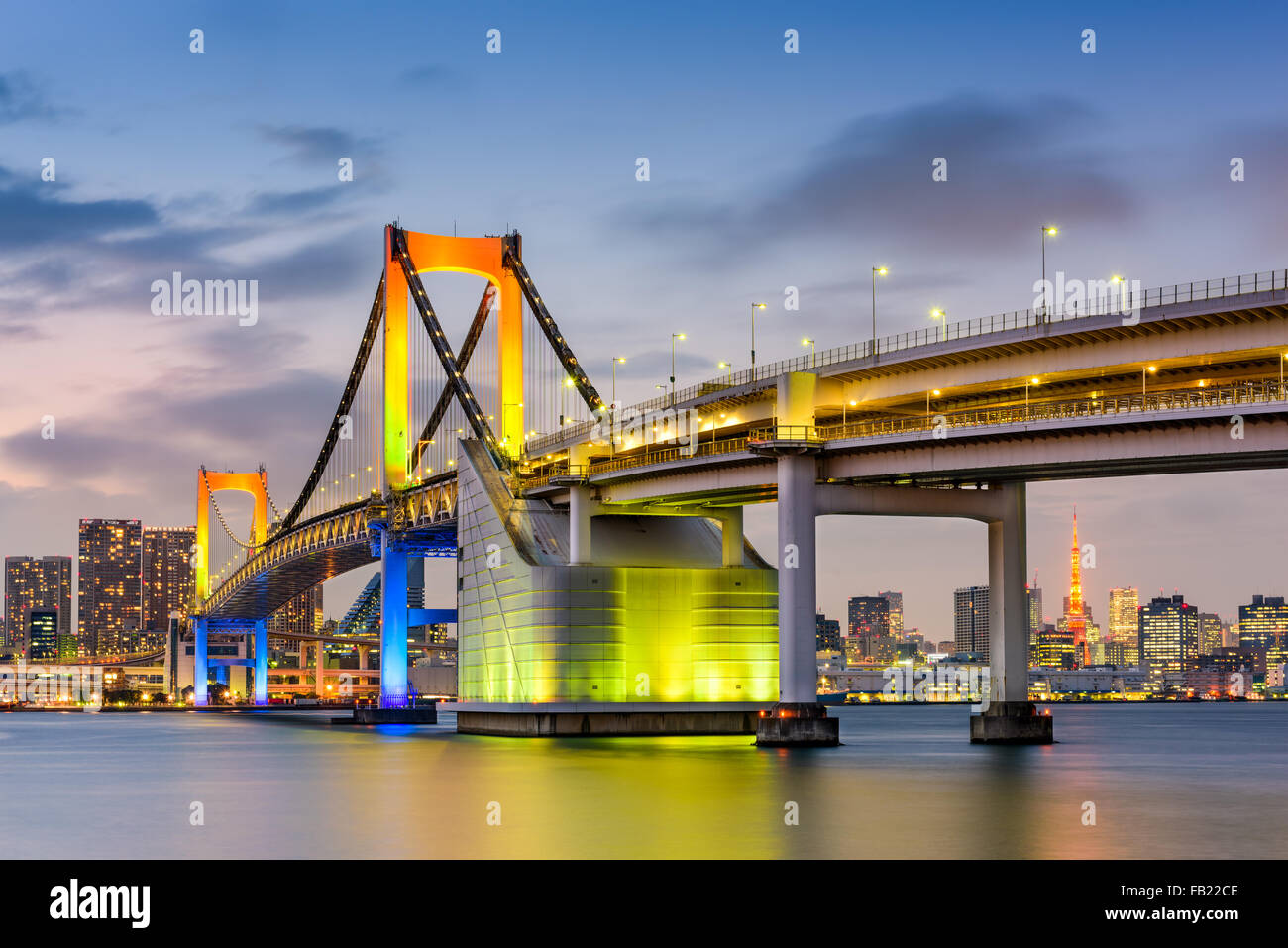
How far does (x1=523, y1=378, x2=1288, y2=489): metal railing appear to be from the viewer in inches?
2142

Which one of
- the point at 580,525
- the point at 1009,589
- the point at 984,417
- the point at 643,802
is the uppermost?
the point at 984,417

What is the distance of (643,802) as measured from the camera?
1626 inches

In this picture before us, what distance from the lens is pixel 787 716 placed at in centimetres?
6644

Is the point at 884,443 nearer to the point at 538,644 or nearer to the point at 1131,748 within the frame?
the point at 538,644

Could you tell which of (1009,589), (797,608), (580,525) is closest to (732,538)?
(580,525)

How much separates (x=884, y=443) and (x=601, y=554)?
25.7 metres

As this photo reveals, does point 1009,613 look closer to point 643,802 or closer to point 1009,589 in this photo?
point 1009,589

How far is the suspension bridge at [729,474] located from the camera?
5566cm

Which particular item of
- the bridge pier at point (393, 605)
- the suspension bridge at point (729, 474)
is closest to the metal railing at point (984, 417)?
the suspension bridge at point (729, 474)

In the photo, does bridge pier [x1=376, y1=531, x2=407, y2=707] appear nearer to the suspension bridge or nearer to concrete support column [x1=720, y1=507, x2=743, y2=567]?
the suspension bridge

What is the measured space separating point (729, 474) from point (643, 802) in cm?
3272

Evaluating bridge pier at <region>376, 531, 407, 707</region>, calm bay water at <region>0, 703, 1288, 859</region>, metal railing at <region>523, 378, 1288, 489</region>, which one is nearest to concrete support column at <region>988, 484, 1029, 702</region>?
calm bay water at <region>0, 703, 1288, 859</region>

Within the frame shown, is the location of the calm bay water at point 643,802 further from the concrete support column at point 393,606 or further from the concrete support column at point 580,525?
the concrete support column at point 393,606
